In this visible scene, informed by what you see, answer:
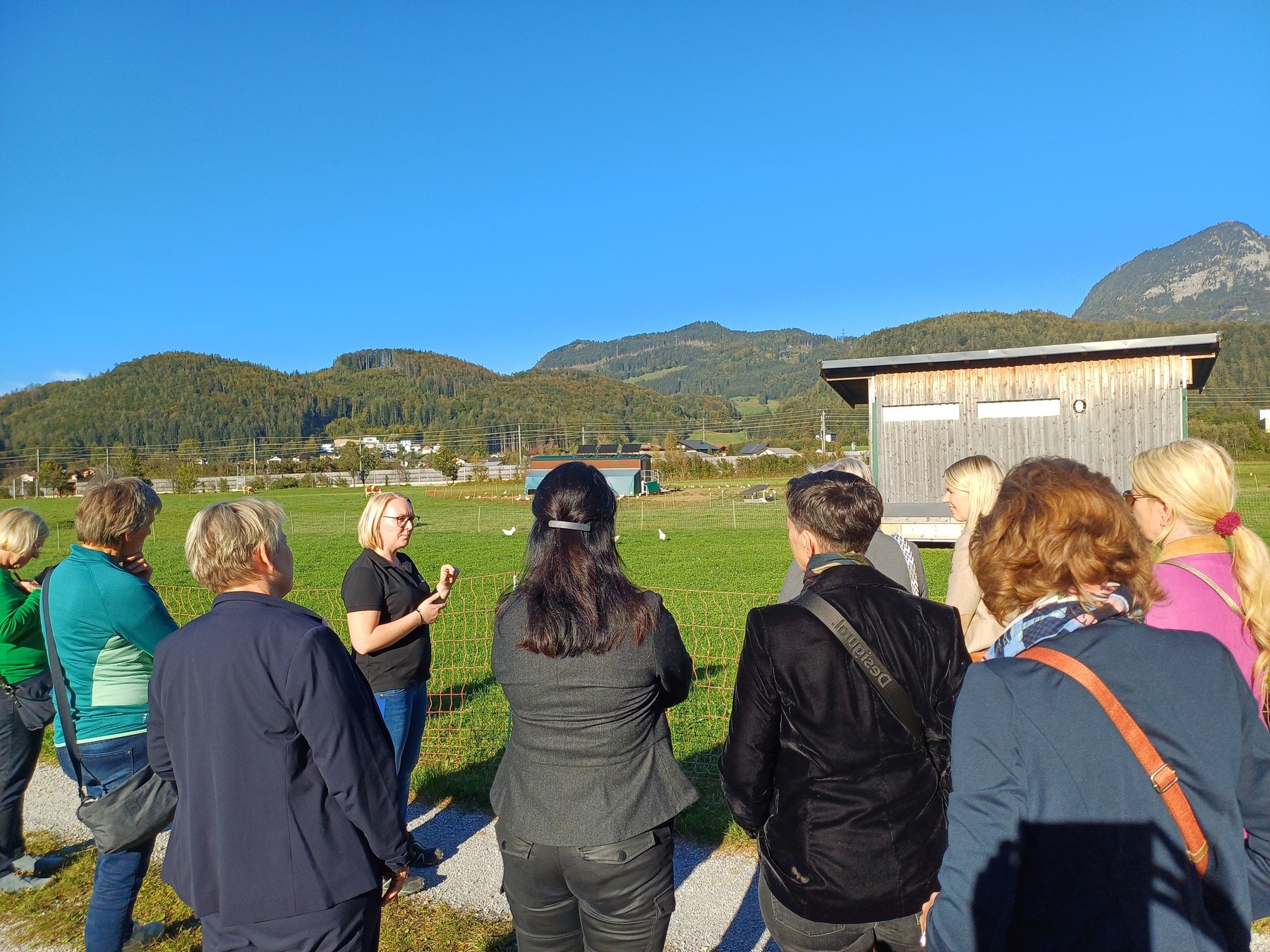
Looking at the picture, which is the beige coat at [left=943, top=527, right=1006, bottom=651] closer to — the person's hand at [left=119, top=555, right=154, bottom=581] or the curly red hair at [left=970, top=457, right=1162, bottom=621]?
the curly red hair at [left=970, top=457, right=1162, bottom=621]

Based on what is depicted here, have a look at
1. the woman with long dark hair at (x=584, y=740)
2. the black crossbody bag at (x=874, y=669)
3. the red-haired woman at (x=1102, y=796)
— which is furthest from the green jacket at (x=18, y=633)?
the red-haired woman at (x=1102, y=796)

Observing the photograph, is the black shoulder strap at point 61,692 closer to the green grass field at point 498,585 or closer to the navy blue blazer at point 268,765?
the navy blue blazer at point 268,765

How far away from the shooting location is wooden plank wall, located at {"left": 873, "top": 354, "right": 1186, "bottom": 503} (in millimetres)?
16812

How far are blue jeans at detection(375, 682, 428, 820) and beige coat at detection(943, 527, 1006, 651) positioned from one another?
105 inches

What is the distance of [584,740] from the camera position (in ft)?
7.20

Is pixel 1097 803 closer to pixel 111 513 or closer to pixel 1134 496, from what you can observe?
pixel 1134 496

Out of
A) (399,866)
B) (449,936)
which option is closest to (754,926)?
(449,936)

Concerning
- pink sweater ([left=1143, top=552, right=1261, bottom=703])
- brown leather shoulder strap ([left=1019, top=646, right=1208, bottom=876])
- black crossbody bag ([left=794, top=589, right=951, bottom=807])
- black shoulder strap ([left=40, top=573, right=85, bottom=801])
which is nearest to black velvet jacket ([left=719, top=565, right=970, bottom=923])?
black crossbody bag ([left=794, top=589, right=951, bottom=807])

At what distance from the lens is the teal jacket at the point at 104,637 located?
119 inches

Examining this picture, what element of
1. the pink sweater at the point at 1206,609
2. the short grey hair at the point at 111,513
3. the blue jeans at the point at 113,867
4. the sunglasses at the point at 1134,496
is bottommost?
the blue jeans at the point at 113,867

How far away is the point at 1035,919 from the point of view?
4.94ft

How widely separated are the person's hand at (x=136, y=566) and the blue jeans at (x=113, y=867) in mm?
659

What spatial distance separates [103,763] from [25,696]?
3.81 ft

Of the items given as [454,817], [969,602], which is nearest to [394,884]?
[454,817]
